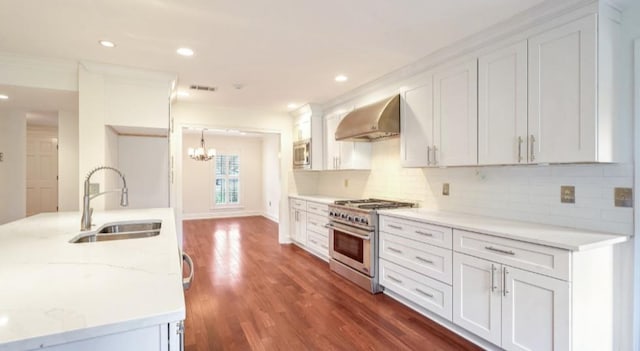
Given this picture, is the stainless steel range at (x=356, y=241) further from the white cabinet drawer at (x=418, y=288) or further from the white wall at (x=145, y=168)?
the white wall at (x=145, y=168)

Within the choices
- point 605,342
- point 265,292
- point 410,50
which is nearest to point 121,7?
point 410,50

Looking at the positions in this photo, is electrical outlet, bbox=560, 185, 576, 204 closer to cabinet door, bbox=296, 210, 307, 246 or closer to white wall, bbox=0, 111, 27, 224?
cabinet door, bbox=296, 210, 307, 246

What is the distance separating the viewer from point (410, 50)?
293cm

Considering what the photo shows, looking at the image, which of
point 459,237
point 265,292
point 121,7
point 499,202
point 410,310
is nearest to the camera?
point 121,7

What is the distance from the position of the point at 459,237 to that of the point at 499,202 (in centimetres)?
63

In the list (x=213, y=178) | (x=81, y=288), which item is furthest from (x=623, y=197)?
(x=213, y=178)

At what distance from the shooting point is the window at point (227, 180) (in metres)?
9.13

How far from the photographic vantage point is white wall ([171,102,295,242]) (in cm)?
485

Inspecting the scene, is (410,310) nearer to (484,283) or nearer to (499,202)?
(484,283)

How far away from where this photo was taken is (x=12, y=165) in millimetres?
4484

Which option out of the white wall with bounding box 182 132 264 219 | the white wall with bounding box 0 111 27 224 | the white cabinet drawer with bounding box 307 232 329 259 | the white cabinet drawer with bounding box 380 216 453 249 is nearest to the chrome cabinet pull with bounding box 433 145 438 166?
the white cabinet drawer with bounding box 380 216 453 249

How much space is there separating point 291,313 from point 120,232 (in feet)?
5.38

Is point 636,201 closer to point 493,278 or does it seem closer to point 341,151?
point 493,278

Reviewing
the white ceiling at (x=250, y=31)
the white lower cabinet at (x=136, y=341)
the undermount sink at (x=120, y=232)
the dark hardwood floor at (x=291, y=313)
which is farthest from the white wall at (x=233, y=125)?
the white lower cabinet at (x=136, y=341)
